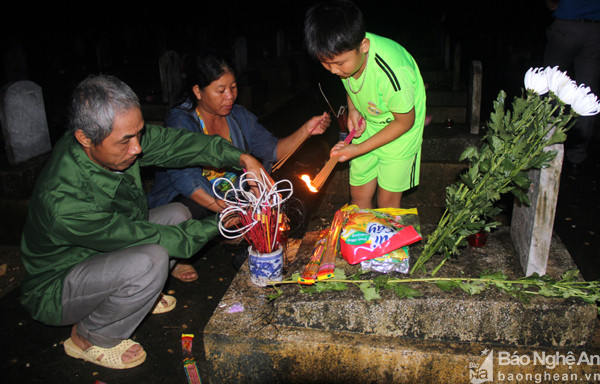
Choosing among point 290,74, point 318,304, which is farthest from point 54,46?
point 318,304

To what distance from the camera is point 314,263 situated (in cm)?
238

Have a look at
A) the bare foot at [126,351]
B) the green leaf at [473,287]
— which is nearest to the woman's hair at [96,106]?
the bare foot at [126,351]

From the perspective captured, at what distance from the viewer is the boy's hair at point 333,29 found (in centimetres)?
250

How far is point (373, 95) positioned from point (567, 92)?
118 centimetres

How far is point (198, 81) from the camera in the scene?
10.0ft

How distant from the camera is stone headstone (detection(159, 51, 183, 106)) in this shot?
19.6 ft

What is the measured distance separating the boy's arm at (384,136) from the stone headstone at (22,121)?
306cm

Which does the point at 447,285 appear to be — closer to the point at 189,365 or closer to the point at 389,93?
the point at 389,93

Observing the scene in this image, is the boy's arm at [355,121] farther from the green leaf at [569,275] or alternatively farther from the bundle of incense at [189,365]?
the bundle of incense at [189,365]

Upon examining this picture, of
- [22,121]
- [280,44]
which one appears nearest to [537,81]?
[22,121]

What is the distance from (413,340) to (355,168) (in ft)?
4.96

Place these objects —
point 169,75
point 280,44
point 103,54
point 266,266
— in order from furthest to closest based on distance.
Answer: point 103,54 → point 280,44 → point 169,75 → point 266,266

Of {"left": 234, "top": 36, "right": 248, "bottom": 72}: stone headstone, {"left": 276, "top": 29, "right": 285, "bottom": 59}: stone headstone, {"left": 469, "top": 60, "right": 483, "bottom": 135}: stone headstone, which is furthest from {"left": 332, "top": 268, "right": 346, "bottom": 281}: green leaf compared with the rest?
{"left": 276, "top": 29, "right": 285, "bottom": 59}: stone headstone

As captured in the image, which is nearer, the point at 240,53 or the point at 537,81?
the point at 537,81
